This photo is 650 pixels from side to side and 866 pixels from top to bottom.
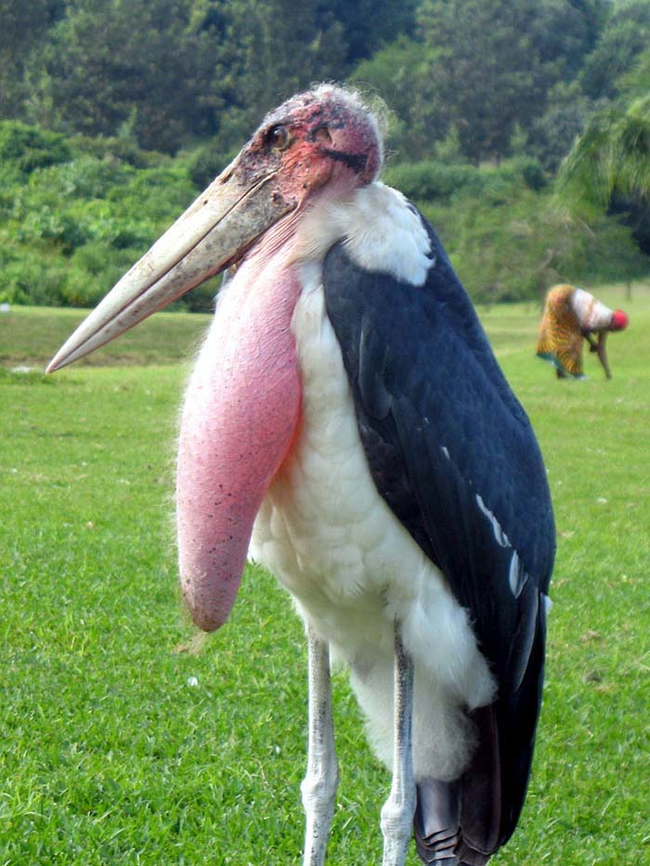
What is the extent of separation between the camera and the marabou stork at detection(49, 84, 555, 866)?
1.93m

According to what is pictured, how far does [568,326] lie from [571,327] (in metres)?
0.04

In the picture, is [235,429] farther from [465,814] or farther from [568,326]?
[568,326]

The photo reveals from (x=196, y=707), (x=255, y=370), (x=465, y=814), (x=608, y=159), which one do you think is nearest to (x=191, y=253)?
(x=255, y=370)

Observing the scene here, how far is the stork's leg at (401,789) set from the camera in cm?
220

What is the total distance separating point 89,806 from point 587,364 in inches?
559

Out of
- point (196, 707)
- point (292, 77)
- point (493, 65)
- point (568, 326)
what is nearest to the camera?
point (196, 707)

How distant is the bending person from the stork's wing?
451 inches

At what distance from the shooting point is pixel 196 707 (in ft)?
10.7

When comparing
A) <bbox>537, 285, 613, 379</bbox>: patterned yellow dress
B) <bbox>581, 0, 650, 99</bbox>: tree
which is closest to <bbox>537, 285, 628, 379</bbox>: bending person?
<bbox>537, 285, 613, 379</bbox>: patterned yellow dress

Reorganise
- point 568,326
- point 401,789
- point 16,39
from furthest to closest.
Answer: point 16,39 < point 568,326 < point 401,789

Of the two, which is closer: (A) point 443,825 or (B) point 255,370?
(B) point 255,370

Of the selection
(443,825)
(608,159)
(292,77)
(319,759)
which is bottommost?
(292,77)

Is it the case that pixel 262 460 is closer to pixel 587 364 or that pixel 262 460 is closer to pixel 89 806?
pixel 89 806

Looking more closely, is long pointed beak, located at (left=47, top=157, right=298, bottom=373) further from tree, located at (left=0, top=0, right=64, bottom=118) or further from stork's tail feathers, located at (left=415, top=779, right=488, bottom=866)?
tree, located at (left=0, top=0, right=64, bottom=118)
